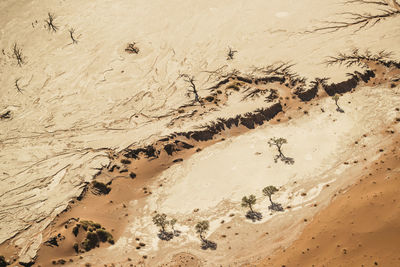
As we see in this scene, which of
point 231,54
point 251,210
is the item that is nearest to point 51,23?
point 231,54

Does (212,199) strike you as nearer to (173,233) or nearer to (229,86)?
(173,233)

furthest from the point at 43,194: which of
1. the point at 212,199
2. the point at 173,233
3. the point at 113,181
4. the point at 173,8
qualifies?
the point at 173,8

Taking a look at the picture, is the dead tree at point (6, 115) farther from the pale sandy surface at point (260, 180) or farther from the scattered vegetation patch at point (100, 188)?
the pale sandy surface at point (260, 180)

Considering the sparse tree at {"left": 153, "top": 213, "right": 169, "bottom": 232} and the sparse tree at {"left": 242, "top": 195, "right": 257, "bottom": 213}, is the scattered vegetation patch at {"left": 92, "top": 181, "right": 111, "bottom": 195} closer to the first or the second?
the sparse tree at {"left": 153, "top": 213, "right": 169, "bottom": 232}

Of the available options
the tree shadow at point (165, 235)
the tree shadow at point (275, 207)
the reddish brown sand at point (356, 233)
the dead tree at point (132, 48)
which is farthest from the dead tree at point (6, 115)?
the reddish brown sand at point (356, 233)

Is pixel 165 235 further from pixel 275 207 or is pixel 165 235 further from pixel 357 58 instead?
pixel 357 58

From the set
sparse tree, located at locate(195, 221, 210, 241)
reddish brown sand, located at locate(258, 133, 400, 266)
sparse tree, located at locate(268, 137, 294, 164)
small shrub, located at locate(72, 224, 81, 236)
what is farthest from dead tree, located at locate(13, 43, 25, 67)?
reddish brown sand, located at locate(258, 133, 400, 266)
